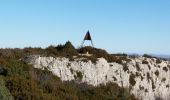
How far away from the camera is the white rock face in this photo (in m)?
27.0

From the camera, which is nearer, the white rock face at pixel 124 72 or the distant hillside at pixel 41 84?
the distant hillside at pixel 41 84

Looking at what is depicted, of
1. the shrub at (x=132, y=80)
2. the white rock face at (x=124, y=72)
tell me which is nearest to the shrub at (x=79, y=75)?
the white rock face at (x=124, y=72)

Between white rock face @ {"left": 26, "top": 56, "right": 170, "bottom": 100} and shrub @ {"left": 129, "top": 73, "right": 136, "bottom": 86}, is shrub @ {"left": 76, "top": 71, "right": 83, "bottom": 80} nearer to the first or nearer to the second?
white rock face @ {"left": 26, "top": 56, "right": 170, "bottom": 100}

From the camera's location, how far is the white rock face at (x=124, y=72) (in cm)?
2700

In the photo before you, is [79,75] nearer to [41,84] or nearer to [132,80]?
[41,84]

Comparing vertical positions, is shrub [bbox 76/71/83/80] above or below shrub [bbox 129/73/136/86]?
above

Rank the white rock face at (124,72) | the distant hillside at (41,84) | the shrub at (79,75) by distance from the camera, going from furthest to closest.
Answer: the shrub at (79,75) < the white rock face at (124,72) < the distant hillside at (41,84)

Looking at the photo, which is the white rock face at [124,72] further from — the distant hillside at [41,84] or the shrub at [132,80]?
the distant hillside at [41,84]

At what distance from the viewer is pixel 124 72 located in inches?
1201

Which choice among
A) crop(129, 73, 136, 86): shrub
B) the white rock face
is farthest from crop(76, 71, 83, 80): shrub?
crop(129, 73, 136, 86): shrub

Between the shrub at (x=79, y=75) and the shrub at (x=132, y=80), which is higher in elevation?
the shrub at (x=79, y=75)

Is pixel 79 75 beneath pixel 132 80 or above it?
above

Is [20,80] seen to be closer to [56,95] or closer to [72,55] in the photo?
[56,95]

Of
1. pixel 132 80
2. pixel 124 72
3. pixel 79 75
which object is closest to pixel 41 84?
pixel 79 75
